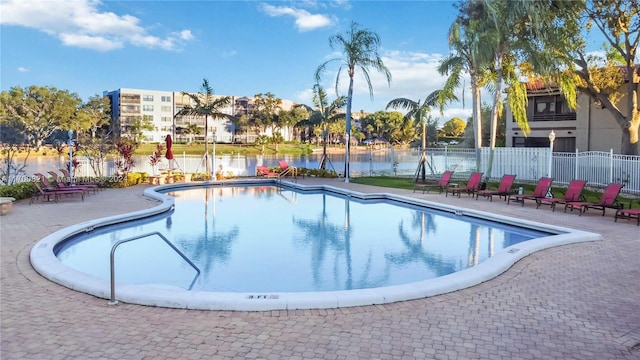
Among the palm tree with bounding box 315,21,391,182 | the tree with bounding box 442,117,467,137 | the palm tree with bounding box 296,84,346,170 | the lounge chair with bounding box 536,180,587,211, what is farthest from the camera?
the tree with bounding box 442,117,467,137

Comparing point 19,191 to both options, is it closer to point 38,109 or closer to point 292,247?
point 292,247

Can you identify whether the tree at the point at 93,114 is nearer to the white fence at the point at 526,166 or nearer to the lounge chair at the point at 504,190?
the white fence at the point at 526,166

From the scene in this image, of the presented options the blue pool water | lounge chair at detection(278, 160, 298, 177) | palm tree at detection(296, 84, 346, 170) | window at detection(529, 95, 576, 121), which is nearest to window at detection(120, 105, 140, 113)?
palm tree at detection(296, 84, 346, 170)

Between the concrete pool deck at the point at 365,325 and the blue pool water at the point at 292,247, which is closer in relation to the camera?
the concrete pool deck at the point at 365,325

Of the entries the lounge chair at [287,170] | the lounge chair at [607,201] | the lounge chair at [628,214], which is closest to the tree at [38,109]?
the lounge chair at [287,170]

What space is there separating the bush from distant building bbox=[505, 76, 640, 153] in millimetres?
24026

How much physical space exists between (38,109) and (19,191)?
196 ft

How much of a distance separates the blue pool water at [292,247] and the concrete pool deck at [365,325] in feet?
5.78

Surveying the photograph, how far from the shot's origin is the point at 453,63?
18.6 m

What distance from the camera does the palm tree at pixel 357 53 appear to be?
2181cm

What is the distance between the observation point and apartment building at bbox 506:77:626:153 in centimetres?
2358

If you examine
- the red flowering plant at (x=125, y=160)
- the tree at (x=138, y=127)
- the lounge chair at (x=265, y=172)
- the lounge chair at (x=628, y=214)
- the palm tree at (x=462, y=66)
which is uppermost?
the tree at (x=138, y=127)

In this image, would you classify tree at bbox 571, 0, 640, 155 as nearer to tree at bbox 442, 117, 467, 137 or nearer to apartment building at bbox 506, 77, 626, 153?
apartment building at bbox 506, 77, 626, 153

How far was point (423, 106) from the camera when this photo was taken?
833 inches
